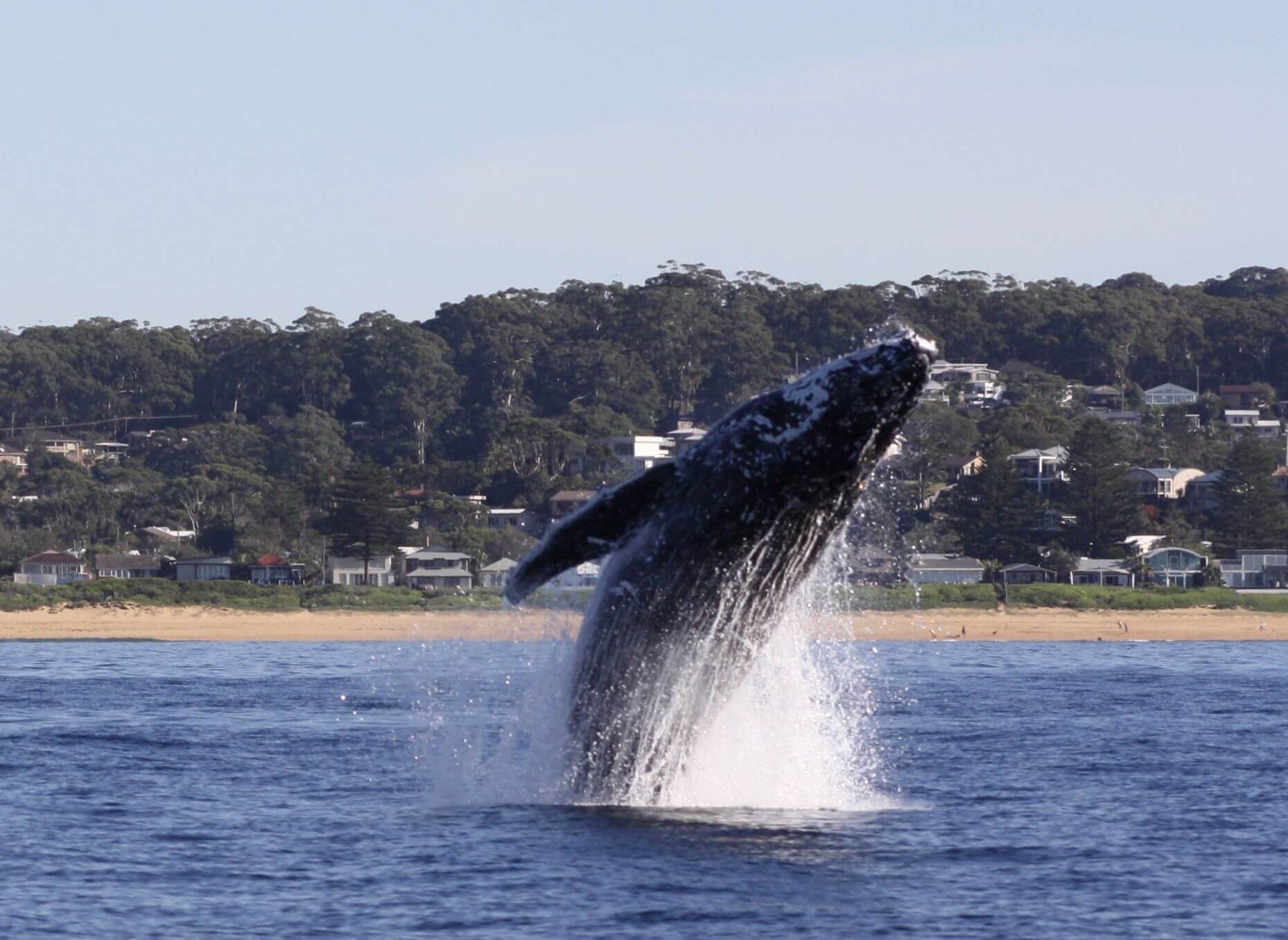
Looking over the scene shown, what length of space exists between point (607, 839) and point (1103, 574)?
298 ft

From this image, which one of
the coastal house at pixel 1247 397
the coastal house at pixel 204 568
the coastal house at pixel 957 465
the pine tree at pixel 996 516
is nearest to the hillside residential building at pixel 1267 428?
the coastal house at pixel 1247 397

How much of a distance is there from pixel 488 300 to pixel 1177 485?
273 ft

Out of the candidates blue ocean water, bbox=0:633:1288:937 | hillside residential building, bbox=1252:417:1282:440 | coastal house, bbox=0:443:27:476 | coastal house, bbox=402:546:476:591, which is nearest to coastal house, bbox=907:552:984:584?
coastal house, bbox=402:546:476:591

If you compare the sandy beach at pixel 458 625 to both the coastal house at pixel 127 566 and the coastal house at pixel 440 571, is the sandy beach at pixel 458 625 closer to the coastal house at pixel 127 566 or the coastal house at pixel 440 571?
the coastal house at pixel 440 571

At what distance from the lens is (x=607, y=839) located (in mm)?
20750

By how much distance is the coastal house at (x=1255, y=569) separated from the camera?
10988cm

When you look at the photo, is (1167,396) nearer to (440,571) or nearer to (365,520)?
(440,571)

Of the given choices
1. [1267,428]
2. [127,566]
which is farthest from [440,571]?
[1267,428]

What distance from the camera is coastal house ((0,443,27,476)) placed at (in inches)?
5871

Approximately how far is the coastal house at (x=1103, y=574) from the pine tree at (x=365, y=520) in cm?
3812

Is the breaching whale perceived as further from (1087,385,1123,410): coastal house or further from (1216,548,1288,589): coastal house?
(1087,385,1123,410): coastal house

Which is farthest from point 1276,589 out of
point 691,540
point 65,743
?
point 691,540

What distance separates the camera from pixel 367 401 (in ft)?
582

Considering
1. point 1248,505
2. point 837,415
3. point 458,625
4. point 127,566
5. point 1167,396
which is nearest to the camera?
point 837,415
